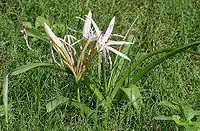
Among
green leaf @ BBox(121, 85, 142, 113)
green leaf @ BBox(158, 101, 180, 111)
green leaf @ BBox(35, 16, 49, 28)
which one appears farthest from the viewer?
green leaf @ BBox(35, 16, 49, 28)

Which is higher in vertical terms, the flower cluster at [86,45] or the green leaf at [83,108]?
the flower cluster at [86,45]

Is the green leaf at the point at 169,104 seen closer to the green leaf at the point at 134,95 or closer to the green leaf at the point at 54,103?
the green leaf at the point at 134,95

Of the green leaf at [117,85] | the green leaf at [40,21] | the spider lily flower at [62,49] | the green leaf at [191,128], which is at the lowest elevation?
the green leaf at [191,128]

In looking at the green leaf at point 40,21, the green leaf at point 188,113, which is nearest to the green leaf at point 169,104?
the green leaf at point 188,113

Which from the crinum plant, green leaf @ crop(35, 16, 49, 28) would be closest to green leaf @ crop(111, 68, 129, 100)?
the crinum plant

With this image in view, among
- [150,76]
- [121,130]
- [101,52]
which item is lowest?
[121,130]

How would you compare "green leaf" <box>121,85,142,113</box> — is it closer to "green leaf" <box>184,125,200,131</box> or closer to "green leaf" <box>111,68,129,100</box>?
"green leaf" <box>111,68,129,100</box>

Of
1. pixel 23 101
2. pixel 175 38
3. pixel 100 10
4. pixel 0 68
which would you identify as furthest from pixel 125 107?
pixel 100 10

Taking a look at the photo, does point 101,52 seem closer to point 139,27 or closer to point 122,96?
point 122,96

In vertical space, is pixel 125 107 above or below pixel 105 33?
below
